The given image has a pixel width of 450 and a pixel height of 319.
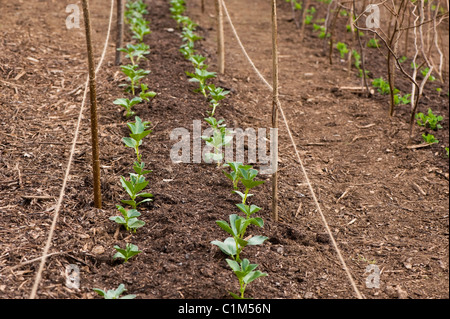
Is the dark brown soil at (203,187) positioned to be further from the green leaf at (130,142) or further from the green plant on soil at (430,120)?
the green leaf at (130,142)

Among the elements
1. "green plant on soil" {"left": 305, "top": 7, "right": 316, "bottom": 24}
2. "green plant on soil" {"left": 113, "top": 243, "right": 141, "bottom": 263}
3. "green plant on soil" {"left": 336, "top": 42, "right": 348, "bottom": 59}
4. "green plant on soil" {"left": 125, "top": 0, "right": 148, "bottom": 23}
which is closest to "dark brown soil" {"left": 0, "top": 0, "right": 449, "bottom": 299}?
"green plant on soil" {"left": 113, "top": 243, "right": 141, "bottom": 263}

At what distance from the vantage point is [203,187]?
324cm

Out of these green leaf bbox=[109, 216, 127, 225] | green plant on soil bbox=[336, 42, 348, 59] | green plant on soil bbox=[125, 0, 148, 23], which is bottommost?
green leaf bbox=[109, 216, 127, 225]

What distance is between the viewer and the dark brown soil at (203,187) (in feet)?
8.08

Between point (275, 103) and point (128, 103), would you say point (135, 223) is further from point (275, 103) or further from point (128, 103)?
point (128, 103)

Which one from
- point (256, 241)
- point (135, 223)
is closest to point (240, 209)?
point (256, 241)

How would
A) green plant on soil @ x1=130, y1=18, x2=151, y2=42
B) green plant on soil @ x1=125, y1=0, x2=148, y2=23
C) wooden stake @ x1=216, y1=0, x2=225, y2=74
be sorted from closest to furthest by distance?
Result: wooden stake @ x1=216, y1=0, x2=225, y2=74 → green plant on soil @ x1=130, y1=18, x2=151, y2=42 → green plant on soil @ x1=125, y1=0, x2=148, y2=23

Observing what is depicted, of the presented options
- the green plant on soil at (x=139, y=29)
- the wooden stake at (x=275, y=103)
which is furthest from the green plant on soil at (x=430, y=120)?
the green plant on soil at (x=139, y=29)

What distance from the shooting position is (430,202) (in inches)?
134

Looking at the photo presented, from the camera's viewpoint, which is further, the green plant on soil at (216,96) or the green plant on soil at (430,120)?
the green plant on soil at (430,120)

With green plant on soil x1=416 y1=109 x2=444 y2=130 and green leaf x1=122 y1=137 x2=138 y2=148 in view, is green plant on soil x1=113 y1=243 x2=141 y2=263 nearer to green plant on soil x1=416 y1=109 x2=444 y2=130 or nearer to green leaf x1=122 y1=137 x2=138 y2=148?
green leaf x1=122 y1=137 x2=138 y2=148

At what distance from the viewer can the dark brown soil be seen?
2463 mm

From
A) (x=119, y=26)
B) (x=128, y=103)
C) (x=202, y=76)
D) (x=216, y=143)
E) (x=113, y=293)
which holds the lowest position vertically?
(x=113, y=293)
